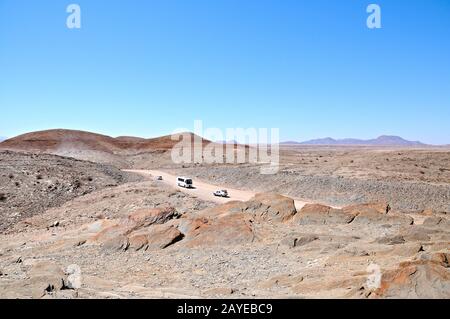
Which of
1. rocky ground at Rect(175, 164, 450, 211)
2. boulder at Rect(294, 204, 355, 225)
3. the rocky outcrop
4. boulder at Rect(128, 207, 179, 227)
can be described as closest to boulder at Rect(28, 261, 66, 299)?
the rocky outcrop

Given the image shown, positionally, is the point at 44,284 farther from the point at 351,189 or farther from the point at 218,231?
the point at 351,189

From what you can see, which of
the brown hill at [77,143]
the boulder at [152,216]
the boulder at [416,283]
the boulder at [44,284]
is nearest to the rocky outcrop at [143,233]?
the boulder at [152,216]

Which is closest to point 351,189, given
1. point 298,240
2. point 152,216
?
point 152,216

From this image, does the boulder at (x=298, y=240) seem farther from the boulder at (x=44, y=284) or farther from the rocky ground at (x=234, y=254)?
the boulder at (x=44, y=284)

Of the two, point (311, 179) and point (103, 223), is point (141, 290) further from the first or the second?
point (311, 179)
